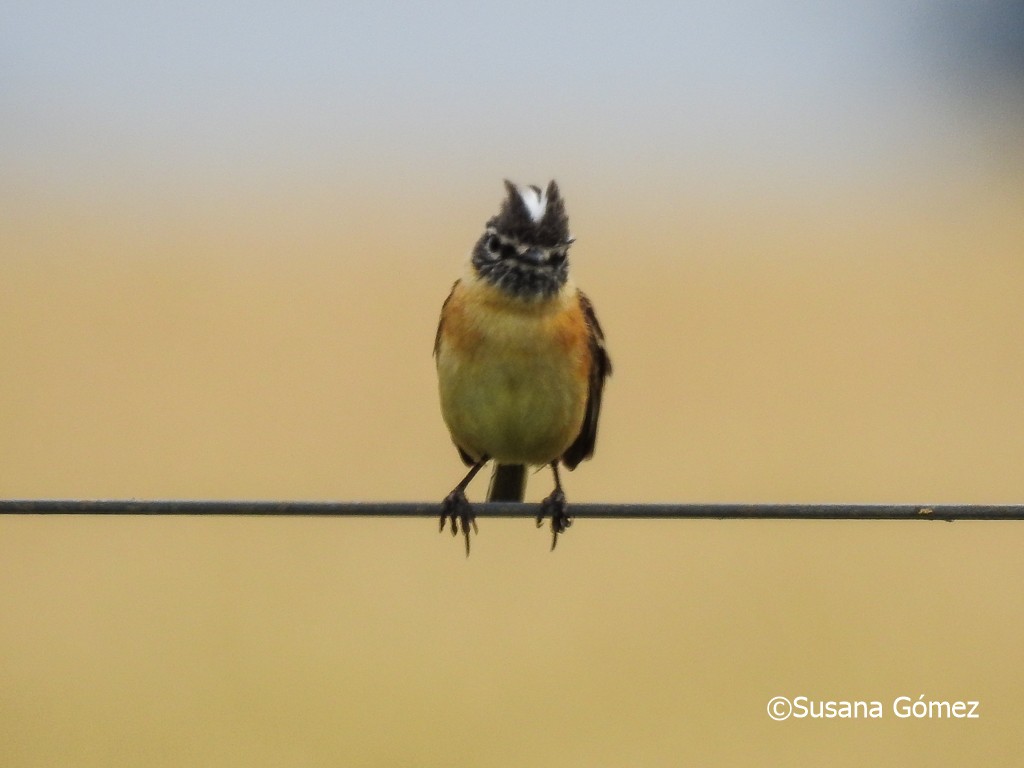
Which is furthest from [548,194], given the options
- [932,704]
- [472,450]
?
[932,704]

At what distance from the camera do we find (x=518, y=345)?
5.39m

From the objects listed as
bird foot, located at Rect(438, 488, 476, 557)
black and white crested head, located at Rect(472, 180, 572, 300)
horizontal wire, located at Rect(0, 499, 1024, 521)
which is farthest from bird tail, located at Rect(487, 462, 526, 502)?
horizontal wire, located at Rect(0, 499, 1024, 521)

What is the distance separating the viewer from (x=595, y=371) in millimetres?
5801

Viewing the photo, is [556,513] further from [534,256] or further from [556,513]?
[534,256]

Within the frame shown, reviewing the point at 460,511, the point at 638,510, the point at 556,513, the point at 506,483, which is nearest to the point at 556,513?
the point at 556,513

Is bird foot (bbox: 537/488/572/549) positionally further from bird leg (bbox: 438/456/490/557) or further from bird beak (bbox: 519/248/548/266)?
bird beak (bbox: 519/248/548/266)

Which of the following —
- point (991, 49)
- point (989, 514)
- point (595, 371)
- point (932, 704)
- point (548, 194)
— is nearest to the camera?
point (989, 514)

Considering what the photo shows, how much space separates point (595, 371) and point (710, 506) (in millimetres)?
2032

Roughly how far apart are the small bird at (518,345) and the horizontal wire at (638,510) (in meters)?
1.46

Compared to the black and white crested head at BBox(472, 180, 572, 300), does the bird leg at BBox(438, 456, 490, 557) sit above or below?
below

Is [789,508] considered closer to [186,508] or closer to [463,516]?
[186,508]

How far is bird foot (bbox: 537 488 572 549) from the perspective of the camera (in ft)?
17.9

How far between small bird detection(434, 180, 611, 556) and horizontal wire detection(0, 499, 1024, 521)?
4.80 feet

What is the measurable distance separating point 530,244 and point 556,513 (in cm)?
114
